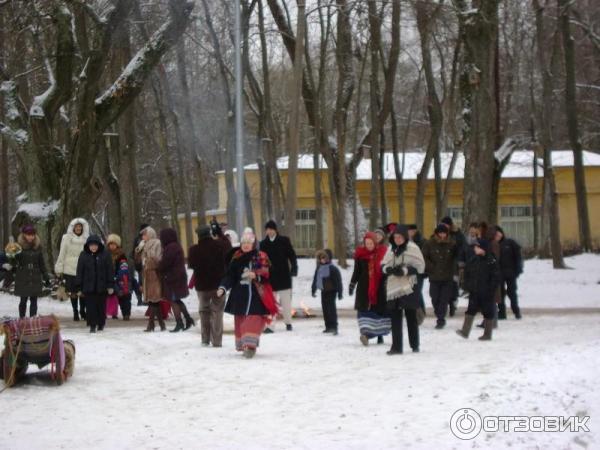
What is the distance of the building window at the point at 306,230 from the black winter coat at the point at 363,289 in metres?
34.7

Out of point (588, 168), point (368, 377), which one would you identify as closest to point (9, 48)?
point (368, 377)

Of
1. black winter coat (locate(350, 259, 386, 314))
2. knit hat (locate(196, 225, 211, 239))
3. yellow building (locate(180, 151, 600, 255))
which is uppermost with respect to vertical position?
yellow building (locate(180, 151, 600, 255))

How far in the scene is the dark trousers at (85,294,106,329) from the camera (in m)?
17.6

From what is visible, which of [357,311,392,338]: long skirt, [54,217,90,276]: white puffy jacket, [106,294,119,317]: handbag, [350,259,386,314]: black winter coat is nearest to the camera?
[350,259,386,314]: black winter coat

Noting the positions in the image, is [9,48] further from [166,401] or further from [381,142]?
[166,401]

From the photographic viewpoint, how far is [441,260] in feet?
58.9

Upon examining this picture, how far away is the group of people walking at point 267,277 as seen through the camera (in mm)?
14086

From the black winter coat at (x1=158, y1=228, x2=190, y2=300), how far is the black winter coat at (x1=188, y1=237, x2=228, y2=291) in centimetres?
109

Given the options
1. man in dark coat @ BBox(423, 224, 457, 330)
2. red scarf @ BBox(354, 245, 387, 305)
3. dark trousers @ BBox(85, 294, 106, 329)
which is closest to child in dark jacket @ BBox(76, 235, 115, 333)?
dark trousers @ BBox(85, 294, 106, 329)

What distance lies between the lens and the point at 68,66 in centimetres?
2459

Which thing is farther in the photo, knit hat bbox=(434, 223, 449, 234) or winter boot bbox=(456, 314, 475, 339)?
knit hat bbox=(434, 223, 449, 234)

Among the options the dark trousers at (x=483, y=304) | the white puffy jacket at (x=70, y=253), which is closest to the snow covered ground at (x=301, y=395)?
the dark trousers at (x=483, y=304)

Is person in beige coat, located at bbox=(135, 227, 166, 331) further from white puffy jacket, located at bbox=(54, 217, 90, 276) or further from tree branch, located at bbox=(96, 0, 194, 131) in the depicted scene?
tree branch, located at bbox=(96, 0, 194, 131)

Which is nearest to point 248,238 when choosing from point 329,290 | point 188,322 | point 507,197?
point 329,290
